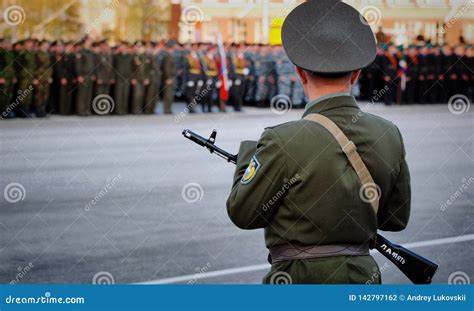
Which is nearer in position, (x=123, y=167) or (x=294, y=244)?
(x=294, y=244)

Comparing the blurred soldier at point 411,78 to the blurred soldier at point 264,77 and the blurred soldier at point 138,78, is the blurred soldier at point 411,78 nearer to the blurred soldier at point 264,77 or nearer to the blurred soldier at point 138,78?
the blurred soldier at point 264,77

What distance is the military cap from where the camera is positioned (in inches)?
142

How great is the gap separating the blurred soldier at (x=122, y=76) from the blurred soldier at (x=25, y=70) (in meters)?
2.25

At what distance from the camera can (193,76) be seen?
23.0m

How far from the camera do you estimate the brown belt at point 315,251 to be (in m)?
3.55

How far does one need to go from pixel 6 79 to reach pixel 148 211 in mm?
9442

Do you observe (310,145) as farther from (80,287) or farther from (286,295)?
(80,287)

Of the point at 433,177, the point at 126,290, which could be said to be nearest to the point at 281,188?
the point at 126,290

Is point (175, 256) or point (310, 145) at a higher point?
point (310, 145)

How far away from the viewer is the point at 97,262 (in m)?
7.73

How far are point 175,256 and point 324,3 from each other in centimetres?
443

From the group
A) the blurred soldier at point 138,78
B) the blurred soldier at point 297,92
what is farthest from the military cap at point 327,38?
the blurred soldier at point 297,92

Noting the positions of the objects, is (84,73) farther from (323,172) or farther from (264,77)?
(323,172)

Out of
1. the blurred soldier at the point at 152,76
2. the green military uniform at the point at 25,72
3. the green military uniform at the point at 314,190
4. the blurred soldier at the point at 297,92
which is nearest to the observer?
the green military uniform at the point at 314,190
